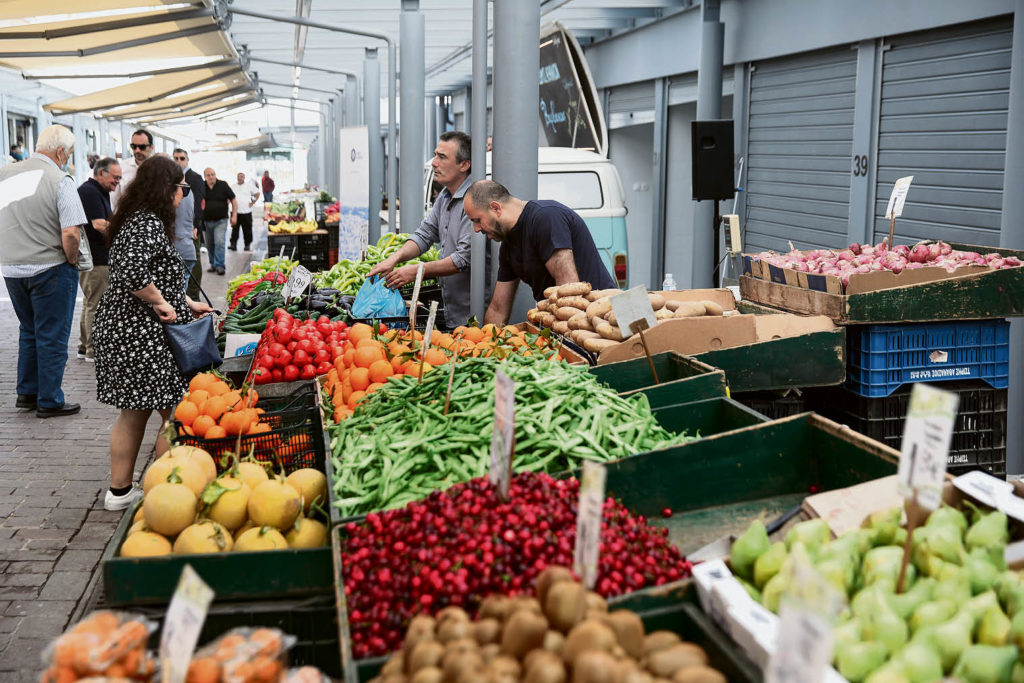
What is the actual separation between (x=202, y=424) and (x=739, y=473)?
86.7 inches

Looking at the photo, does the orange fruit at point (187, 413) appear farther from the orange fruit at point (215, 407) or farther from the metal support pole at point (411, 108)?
the metal support pole at point (411, 108)

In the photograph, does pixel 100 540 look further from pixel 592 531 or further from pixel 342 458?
pixel 592 531

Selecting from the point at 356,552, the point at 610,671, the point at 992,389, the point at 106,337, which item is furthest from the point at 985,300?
the point at 106,337

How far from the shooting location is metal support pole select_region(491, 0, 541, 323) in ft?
19.9

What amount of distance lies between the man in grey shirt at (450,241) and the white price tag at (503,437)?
14.2 feet

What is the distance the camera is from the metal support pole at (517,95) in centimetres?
605

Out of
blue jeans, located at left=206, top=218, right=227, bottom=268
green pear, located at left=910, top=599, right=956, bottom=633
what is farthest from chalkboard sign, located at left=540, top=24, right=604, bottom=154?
green pear, located at left=910, top=599, right=956, bottom=633

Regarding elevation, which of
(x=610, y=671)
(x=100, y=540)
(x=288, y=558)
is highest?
(x=610, y=671)

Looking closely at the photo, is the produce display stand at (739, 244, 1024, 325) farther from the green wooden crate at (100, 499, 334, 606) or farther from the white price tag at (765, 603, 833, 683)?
the white price tag at (765, 603, 833, 683)

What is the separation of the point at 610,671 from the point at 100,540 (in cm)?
447

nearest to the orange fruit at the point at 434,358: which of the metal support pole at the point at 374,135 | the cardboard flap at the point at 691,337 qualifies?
the cardboard flap at the point at 691,337

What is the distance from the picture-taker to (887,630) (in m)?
2.03

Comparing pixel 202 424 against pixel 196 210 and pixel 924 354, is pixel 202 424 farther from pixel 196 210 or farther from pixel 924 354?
pixel 196 210

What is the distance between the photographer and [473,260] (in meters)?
6.94
